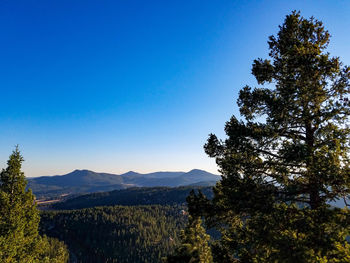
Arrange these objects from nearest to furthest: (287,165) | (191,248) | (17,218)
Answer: (287,165) < (17,218) < (191,248)

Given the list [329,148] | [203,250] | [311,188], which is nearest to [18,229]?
[203,250]

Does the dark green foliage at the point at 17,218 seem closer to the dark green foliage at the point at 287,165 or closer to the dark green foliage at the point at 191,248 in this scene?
the dark green foliage at the point at 191,248

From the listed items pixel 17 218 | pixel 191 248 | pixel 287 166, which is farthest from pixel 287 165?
pixel 17 218

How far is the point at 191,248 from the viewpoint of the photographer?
1738 centimetres

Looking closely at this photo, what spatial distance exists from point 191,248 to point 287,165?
1200 cm

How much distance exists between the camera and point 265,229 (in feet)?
29.3

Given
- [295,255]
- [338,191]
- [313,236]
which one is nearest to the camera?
[295,255]

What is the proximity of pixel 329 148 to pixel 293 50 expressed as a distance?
15.8ft

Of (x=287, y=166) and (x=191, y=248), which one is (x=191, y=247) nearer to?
(x=191, y=248)

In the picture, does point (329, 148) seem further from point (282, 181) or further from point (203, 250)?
point (203, 250)

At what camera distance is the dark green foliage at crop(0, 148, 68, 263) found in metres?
15.0

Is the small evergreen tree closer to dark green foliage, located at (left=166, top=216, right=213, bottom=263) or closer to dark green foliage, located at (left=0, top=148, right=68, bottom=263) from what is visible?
dark green foliage, located at (left=166, top=216, right=213, bottom=263)

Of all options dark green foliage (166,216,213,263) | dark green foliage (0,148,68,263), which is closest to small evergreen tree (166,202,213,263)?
dark green foliage (166,216,213,263)

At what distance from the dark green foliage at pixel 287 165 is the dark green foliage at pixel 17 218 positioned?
45.2 feet
